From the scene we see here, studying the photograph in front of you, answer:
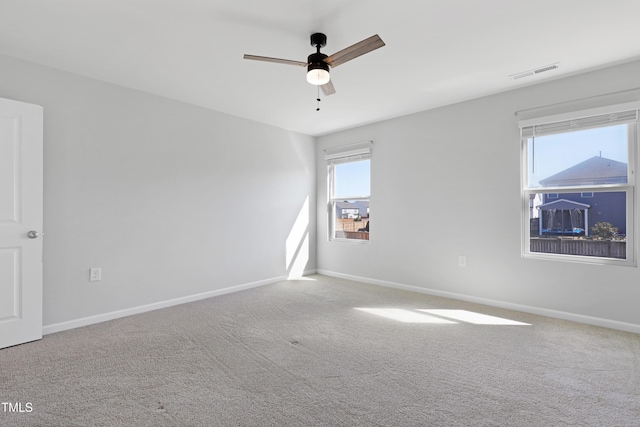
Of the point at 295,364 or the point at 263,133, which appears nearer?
the point at 295,364

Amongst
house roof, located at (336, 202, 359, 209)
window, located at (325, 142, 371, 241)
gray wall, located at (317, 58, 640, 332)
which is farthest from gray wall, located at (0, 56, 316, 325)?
gray wall, located at (317, 58, 640, 332)

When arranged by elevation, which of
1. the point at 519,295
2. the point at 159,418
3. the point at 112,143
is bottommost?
the point at 159,418

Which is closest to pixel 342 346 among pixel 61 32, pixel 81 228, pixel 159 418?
pixel 159 418

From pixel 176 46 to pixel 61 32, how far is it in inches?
31.7

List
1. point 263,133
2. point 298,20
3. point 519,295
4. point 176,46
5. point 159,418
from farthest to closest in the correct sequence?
point 263,133, point 519,295, point 176,46, point 298,20, point 159,418

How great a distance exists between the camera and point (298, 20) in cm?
225

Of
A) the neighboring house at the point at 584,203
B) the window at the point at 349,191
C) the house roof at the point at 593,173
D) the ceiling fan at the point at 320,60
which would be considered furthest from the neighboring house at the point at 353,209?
the ceiling fan at the point at 320,60

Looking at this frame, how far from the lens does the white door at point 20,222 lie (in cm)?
258

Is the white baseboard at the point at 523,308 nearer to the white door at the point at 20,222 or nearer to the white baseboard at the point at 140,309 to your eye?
the white baseboard at the point at 140,309

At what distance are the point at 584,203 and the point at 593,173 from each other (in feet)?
0.99

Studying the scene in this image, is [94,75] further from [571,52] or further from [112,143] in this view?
[571,52]

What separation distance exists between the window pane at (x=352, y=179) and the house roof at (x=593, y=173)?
7.91ft

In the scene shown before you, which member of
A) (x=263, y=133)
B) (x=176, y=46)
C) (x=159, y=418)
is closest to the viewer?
(x=159, y=418)

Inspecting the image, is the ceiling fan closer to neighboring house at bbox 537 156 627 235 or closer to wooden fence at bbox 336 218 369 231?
neighboring house at bbox 537 156 627 235
